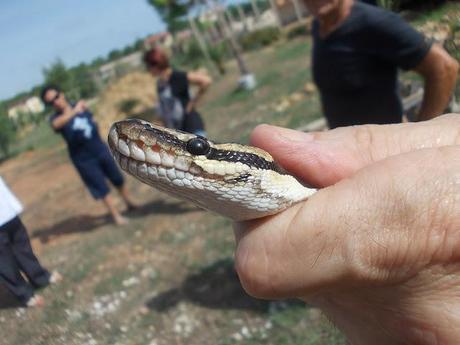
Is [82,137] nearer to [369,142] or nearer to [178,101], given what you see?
[178,101]

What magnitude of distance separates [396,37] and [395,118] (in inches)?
26.5

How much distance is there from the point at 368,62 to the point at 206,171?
1.80 m

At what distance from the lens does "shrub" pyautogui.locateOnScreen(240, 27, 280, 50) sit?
36.2 m

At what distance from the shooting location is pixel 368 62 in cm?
322

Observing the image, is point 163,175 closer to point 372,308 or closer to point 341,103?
point 372,308

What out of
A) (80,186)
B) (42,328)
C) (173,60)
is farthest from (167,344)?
(173,60)

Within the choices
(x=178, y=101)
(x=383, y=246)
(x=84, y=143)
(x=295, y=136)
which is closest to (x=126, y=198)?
(x=84, y=143)

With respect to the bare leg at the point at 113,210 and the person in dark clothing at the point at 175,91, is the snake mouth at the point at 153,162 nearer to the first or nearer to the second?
the person in dark clothing at the point at 175,91

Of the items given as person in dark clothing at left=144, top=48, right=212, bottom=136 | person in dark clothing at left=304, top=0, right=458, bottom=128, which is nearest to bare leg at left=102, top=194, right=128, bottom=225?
person in dark clothing at left=144, top=48, right=212, bottom=136

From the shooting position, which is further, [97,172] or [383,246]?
[97,172]

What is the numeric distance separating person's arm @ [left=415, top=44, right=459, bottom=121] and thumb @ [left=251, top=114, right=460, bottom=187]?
1.23 m

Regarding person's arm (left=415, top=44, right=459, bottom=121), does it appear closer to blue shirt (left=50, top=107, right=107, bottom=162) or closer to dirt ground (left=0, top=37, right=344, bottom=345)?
dirt ground (left=0, top=37, right=344, bottom=345)

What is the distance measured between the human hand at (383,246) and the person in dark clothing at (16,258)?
662 millimetres

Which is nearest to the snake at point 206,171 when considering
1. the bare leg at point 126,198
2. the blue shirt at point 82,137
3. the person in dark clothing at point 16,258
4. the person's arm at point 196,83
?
the person in dark clothing at point 16,258
